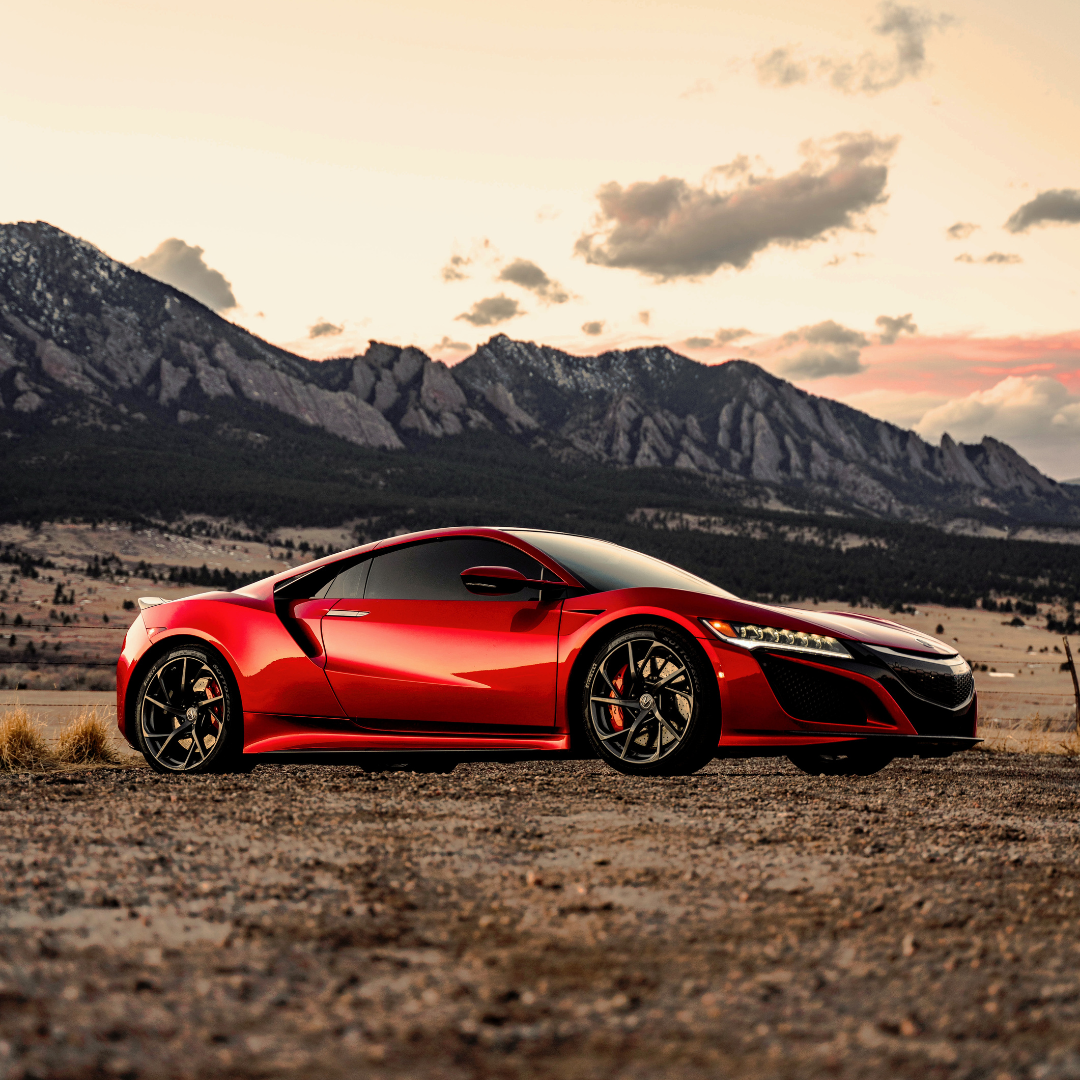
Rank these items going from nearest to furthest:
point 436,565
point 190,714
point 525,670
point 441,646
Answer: point 525,670
point 441,646
point 436,565
point 190,714

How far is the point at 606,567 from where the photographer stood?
616 centimetres

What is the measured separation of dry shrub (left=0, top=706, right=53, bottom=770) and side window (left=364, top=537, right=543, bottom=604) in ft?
12.0

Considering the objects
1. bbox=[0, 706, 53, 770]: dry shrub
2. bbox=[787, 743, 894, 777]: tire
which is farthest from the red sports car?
bbox=[0, 706, 53, 770]: dry shrub

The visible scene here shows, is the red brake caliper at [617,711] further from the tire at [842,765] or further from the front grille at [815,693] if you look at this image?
the tire at [842,765]

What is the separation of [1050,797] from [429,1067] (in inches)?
196

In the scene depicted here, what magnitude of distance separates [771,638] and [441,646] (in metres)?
1.73

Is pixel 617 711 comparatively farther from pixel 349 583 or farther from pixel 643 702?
pixel 349 583

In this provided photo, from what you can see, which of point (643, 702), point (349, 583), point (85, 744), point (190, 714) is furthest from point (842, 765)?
point (85, 744)

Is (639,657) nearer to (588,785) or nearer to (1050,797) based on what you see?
(588,785)

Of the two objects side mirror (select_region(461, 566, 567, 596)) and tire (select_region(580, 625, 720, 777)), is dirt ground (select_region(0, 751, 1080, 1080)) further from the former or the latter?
side mirror (select_region(461, 566, 567, 596))

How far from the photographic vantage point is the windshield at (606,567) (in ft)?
19.3

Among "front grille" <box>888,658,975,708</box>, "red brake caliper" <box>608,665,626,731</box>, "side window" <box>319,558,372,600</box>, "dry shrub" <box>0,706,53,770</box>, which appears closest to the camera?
"red brake caliper" <box>608,665,626,731</box>

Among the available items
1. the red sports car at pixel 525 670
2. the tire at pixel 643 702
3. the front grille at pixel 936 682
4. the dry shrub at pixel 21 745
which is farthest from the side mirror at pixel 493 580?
the dry shrub at pixel 21 745

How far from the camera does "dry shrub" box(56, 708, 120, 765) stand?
27.2 feet
